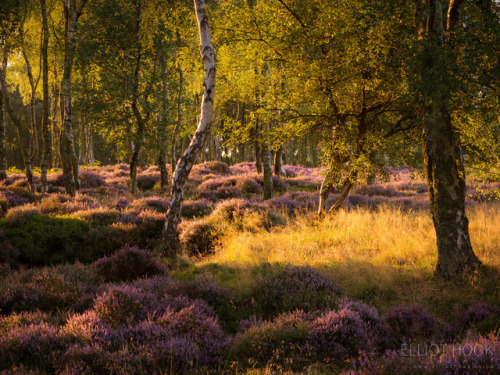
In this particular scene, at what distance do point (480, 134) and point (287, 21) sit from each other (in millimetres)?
5879

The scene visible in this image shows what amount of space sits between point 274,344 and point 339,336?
0.91 m

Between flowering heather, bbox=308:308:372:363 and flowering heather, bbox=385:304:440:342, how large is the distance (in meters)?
0.64

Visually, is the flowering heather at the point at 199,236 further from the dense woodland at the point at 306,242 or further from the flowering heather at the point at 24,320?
the flowering heather at the point at 24,320

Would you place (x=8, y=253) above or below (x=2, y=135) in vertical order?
below

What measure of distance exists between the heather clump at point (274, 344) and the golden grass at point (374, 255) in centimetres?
166

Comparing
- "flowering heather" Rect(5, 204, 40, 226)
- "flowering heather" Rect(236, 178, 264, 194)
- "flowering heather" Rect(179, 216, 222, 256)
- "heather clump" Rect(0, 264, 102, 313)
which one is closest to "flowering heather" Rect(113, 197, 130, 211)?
"flowering heather" Rect(5, 204, 40, 226)

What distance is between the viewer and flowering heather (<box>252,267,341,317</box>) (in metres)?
5.03

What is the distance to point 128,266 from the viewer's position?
6.67 m

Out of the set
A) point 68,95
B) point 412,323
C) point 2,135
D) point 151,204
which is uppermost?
point 68,95

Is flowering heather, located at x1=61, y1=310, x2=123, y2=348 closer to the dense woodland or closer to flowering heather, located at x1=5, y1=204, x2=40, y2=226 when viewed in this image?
the dense woodland

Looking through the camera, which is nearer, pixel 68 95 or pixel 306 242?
pixel 306 242

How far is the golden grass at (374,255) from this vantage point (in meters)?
5.29

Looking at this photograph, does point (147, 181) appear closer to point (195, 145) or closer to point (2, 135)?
point (2, 135)

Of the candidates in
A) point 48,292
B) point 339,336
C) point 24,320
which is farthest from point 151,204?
point 339,336
